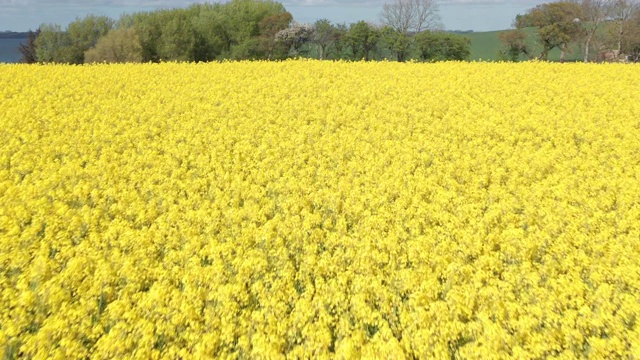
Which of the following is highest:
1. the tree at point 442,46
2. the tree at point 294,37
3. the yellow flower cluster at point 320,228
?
the tree at point 294,37

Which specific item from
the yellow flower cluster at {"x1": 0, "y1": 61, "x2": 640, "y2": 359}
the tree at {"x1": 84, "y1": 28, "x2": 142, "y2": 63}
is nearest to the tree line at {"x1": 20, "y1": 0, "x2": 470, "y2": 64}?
the tree at {"x1": 84, "y1": 28, "x2": 142, "y2": 63}

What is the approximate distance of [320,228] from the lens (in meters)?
7.30

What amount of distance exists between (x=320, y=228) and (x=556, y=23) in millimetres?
54884

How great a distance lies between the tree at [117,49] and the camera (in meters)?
47.0

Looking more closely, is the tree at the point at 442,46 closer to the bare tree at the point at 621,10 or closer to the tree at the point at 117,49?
the bare tree at the point at 621,10

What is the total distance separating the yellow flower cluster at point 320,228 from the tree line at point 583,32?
40507 millimetres

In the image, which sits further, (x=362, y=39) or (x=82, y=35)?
(x=82, y=35)

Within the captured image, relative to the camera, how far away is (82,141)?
35.9 ft

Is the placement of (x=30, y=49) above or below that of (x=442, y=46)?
above

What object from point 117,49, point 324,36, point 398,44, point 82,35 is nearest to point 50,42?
point 82,35

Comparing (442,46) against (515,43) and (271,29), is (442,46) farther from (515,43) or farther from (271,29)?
(271,29)

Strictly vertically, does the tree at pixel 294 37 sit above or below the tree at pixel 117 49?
above

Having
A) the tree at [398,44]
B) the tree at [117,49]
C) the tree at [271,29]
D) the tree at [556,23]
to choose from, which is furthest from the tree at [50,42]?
the tree at [556,23]

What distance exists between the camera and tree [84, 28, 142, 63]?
4703 cm
